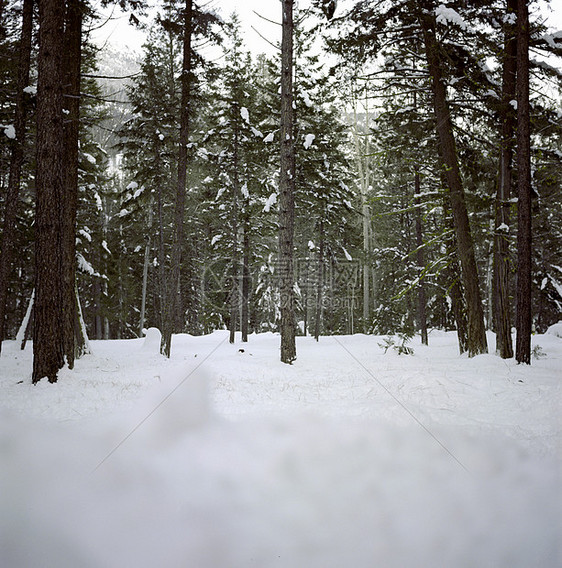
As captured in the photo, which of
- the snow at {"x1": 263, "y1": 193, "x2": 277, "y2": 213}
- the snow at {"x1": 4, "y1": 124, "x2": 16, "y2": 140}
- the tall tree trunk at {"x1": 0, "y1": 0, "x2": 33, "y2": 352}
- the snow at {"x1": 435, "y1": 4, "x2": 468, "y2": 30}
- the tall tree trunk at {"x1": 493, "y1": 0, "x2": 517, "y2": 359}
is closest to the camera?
the snow at {"x1": 435, "y1": 4, "x2": 468, "y2": 30}

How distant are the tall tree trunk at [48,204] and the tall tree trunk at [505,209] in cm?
1037

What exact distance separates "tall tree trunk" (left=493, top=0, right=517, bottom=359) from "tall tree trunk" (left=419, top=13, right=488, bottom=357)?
54 cm

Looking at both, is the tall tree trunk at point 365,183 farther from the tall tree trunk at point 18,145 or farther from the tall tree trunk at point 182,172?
the tall tree trunk at point 18,145

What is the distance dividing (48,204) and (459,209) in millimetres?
9782

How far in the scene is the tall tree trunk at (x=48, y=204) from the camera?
23.3 feet

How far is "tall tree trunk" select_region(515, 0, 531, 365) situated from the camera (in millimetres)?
8648

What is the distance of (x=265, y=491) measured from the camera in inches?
147

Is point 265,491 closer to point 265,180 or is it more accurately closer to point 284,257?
point 284,257

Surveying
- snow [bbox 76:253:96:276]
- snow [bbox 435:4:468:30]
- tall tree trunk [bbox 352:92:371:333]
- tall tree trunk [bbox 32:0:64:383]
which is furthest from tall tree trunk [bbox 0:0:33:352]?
tall tree trunk [bbox 352:92:371:333]

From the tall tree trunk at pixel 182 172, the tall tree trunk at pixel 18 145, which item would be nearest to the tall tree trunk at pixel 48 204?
the tall tree trunk at pixel 18 145

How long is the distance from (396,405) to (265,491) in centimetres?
264

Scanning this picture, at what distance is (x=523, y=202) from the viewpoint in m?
8.73

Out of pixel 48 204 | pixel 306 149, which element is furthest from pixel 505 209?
pixel 48 204

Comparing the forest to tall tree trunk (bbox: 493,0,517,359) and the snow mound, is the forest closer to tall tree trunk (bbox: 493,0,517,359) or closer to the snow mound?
tall tree trunk (bbox: 493,0,517,359)
